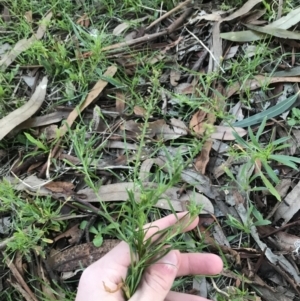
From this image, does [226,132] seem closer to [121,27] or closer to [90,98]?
[90,98]

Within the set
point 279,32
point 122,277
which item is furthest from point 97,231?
point 279,32

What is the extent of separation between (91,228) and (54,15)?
957 millimetres

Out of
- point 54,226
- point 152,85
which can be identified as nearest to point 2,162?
point 54,226

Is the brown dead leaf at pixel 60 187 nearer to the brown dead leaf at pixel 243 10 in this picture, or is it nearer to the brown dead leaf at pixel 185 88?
the brown dead leaf at pixel 185 88

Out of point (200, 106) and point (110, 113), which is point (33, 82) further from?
point (200, 106)

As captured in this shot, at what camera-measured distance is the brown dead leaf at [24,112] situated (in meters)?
1.82

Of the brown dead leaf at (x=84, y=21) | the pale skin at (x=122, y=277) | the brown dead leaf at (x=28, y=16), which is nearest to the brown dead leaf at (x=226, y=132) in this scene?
the pale skin at (x=122, y=277)

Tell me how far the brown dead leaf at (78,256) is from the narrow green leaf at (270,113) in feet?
1.89

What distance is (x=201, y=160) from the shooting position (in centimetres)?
170

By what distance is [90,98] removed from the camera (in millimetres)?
1855

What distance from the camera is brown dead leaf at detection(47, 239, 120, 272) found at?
1.62 m

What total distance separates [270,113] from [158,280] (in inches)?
29.0

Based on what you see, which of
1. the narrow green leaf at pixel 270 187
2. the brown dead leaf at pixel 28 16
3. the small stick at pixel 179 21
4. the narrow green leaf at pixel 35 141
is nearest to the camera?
the narrow green leaf at pixel 270 187

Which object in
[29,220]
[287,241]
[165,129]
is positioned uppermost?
[165,129]
